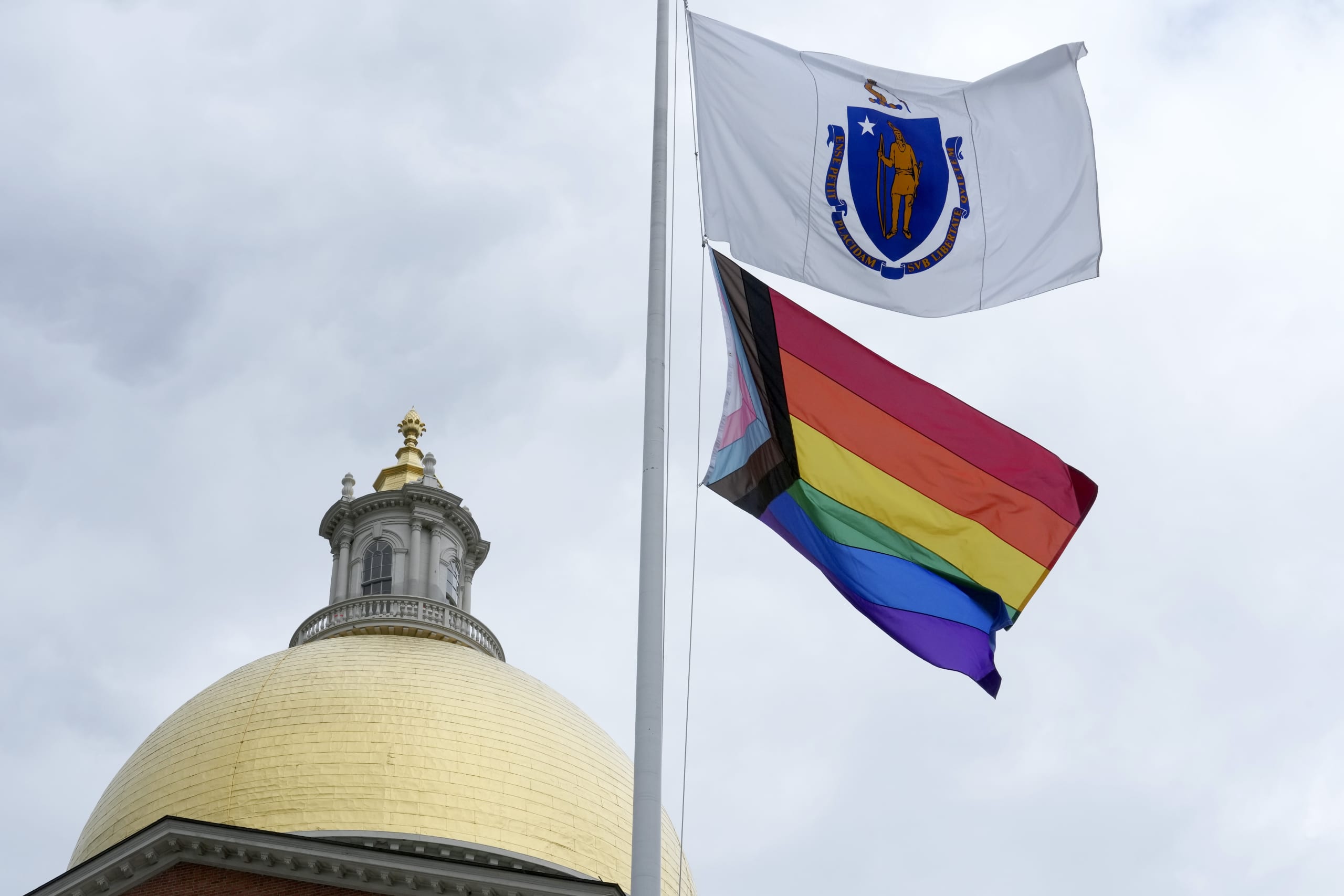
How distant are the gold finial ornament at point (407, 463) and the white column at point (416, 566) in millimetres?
1676

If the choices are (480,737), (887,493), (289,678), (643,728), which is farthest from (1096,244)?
(289,678)

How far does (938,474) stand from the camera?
15.4 metres

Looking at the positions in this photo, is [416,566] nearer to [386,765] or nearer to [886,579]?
[386,765]

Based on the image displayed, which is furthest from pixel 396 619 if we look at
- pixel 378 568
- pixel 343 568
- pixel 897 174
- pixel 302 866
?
pixel 897 174

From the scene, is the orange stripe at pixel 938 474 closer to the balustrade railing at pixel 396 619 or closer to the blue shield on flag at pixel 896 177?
the blue shield on flag at pixel 896 177

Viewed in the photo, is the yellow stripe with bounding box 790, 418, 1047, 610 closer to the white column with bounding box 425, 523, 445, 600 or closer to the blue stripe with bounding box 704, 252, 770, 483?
the blue stripe with bounding box 704, 252, 770, 483

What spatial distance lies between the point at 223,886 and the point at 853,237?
65.4 feet

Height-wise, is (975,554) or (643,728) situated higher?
(975,554)

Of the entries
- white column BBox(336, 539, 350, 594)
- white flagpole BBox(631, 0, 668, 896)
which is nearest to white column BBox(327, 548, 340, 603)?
white column BBox(336, 539, 350, 594)

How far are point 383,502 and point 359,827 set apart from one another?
1665 cm

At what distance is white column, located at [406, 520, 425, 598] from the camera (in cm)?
4447

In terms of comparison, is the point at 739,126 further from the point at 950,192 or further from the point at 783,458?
the point at 783,458

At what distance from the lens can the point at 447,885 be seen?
99.0 feet

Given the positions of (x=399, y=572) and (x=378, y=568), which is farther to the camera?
(x=378, y=568)
